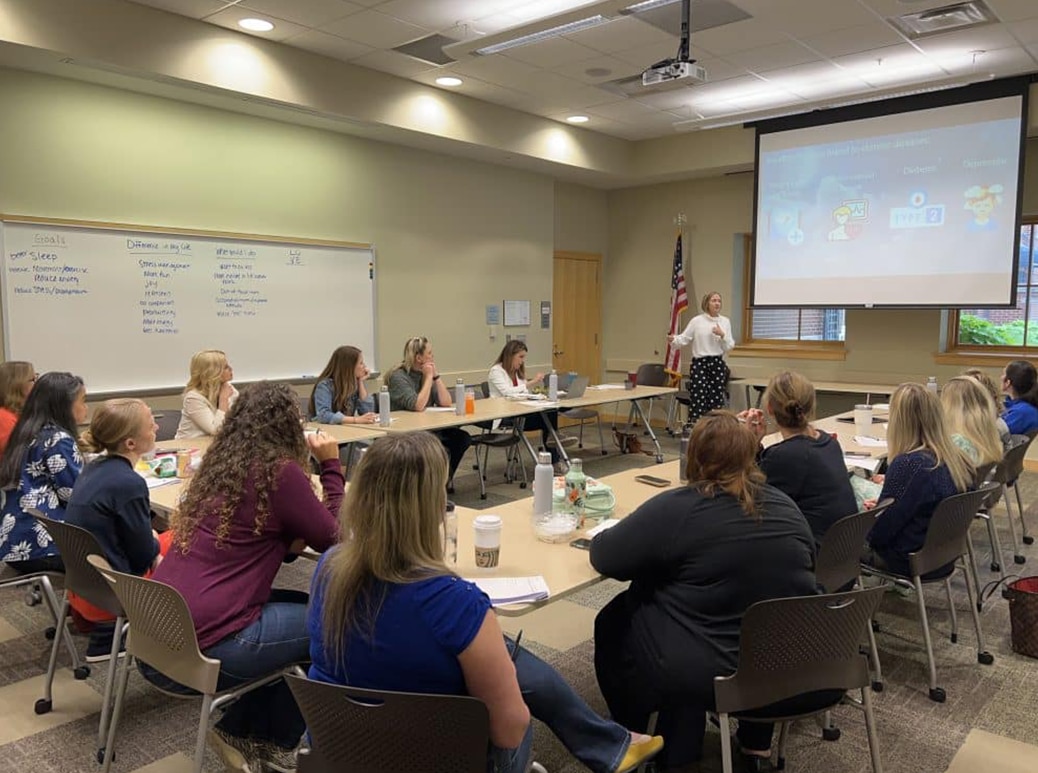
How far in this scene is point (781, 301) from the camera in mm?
7484

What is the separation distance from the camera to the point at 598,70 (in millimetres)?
6000

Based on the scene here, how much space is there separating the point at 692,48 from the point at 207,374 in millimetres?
4049

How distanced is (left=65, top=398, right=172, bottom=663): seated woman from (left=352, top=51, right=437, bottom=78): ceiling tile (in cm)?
395

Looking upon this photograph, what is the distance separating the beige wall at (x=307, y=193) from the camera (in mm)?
4895

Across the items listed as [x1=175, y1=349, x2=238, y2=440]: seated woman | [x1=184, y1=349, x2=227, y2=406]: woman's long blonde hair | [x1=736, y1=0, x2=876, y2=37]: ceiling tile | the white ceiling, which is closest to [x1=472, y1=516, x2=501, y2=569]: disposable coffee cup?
[x1=175, y1=349, x2=238, y2=440]: seated woman

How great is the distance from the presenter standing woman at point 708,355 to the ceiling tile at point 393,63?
3524mm

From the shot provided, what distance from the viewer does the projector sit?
4508mm

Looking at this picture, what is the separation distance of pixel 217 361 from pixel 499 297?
4.19 m

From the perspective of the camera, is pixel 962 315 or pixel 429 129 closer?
pixel 429 129

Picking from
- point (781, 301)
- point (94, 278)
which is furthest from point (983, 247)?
point (94, 278)

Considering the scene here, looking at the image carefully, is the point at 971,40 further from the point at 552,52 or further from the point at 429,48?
the point at 429,48

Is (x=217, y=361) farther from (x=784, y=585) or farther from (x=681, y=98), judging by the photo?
(x=681, y=98)

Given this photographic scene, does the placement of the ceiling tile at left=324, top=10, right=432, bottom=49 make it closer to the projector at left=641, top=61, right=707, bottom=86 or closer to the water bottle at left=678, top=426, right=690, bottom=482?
the projector at left=641, top=61, right=707, bottom=86

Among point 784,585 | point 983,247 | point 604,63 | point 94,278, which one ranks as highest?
point 604,63
